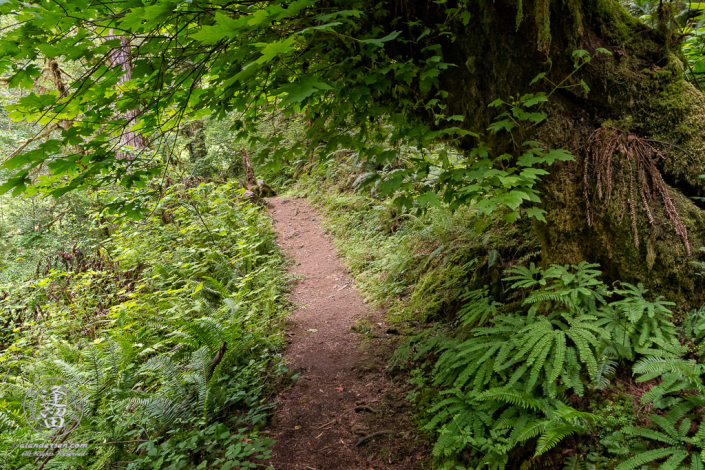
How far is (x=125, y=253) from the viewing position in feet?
23.5

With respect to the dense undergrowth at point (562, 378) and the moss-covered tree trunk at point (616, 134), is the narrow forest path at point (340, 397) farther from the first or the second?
the moss-covered tree trunk at point (616, 134)

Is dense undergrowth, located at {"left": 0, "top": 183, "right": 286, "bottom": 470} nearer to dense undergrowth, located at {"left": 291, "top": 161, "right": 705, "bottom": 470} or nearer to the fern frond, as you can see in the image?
dense undergrowth, located at {"left": 291, "top": 161, "right": 705, "bottom": 470}

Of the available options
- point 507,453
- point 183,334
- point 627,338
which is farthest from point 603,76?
point 183,334

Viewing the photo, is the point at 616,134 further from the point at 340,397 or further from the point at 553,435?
the point at 340,397

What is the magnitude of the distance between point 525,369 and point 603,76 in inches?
98.6

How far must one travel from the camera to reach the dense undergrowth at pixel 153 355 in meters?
3.40

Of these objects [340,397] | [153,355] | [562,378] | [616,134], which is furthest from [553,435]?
[153,355]

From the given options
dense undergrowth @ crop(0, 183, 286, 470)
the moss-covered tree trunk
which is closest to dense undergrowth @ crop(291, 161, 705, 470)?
the moss-covered tree trunk

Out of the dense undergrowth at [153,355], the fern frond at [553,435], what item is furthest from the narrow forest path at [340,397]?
the fern frond at [553,435]

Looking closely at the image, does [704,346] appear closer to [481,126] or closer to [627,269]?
[627,269]

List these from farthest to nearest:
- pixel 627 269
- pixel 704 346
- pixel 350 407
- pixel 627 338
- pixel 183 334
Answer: pixel 183 334 → pixel 350 407 → pixel 627 269 → pixel 627 338 → pixel 704 346

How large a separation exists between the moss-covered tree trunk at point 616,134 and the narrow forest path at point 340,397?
225 cm

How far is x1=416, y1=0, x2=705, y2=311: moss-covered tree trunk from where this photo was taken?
2.74m

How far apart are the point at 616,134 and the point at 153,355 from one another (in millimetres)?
6245
